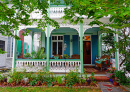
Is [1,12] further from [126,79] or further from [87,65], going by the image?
[87,65]

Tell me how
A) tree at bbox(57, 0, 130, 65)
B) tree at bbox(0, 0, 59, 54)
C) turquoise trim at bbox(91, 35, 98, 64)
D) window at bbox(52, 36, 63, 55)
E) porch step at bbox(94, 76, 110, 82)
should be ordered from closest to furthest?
1. tree at bbox(57, 0, 130, 65)
2. tree at bbox(0, 0, 59, 54)
3. porch step at bbox(94, 76, 110, 82)
4. turquoise trim at bbox(91, 35, 98, 64)
5. window at bbox(52, 36, 63, 55)

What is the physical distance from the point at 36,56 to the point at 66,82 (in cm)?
308

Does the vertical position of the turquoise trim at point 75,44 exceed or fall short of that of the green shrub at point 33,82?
it exceeds it

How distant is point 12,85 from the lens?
4.41 metres

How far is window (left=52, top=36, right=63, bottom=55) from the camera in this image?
8.91m

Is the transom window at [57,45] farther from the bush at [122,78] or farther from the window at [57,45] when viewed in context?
the bush at [122,78]

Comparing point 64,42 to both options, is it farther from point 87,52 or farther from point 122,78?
point 122,78

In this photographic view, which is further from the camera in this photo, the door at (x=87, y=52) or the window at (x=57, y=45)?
the window at (x=57, y=45)

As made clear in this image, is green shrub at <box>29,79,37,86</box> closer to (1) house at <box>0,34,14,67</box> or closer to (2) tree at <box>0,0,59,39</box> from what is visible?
(2) tree at <box>0,0,59,39</box>

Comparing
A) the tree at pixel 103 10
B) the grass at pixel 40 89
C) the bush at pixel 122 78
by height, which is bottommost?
the grass at pixel 40 89

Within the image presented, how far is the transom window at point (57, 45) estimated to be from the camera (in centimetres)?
891

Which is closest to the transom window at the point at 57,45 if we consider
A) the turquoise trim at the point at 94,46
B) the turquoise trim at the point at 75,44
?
the turquoise trim at the point at 75,44

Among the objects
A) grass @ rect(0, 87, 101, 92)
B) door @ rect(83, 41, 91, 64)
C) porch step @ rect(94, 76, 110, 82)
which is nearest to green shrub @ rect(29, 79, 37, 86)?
grass @ rect(0, 87, 101, 92)

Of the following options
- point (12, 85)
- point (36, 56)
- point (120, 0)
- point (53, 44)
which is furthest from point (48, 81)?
point (53, 44)
